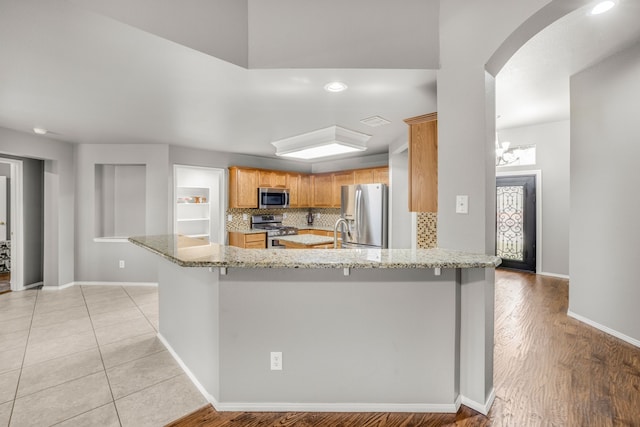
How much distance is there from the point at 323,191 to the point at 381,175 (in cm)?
154

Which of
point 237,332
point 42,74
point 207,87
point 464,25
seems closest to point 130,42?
point 207,87

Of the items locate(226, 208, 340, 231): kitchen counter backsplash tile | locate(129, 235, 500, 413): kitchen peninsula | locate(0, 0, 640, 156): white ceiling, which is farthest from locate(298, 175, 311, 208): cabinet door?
locate(129, 235, 500, 413): kitchen peninsula

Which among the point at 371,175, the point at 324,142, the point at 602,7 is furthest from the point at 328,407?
the point at 371,175

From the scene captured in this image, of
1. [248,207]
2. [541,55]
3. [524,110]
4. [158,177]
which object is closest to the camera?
[541,55]

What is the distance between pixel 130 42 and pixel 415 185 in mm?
2334

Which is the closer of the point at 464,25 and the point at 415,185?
the point at 464,25

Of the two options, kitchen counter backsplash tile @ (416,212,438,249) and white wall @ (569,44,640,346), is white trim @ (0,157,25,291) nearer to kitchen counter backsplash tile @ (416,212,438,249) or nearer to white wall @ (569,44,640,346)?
kitchen counter backsplash tile @ (416,212,438,249)

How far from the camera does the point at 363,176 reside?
19.4 ft

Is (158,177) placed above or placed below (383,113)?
below

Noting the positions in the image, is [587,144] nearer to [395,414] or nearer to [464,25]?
[464,25]

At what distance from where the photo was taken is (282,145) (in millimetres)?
4926

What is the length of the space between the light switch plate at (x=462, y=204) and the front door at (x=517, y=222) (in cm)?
435

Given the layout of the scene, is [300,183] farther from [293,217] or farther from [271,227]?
[271,227]

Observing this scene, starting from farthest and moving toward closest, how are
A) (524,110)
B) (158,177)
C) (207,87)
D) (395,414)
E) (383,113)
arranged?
1. (158,177)
2. (524,110)
3. (383,113)
4. (207,87)
5. (395,414)
